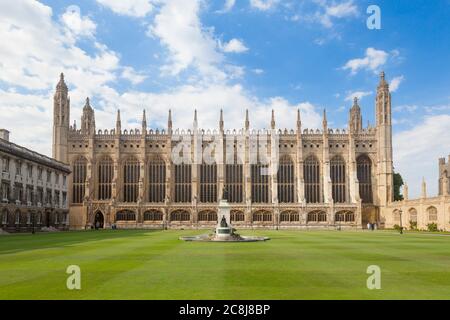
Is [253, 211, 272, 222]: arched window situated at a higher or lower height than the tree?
lower

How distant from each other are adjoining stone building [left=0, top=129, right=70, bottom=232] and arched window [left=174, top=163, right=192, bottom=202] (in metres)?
17.4

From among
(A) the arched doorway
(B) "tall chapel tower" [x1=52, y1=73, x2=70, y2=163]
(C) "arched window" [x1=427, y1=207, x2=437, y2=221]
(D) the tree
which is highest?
(B) "tall chapel tower" [x1=52, y1=73, x2=70, y2=163]

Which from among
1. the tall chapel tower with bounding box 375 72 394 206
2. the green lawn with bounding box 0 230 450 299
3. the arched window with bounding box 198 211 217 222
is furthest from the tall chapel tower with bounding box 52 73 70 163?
the green lawn with bounding box 0 230 450 299

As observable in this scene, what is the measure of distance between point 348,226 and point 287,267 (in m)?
55.6

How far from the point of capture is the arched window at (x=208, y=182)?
7250 cm

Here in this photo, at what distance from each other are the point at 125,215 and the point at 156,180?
788cm

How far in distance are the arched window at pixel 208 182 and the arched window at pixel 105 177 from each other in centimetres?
1529

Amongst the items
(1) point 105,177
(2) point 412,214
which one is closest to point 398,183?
(2) point 412,214

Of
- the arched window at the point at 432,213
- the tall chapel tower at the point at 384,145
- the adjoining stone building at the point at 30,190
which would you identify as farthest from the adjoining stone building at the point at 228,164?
the arched window at the point at 432,213

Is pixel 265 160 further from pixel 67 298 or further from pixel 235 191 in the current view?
pixel 67 298

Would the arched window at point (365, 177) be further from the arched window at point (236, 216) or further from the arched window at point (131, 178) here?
the arched window at point (131, 178)

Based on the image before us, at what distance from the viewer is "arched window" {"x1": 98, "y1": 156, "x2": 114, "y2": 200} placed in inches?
2894

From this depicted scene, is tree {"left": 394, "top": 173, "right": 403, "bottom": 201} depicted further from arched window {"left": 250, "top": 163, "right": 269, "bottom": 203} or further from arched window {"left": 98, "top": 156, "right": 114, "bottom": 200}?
arched window {"left": 98, "top": 156, "right": 114, "bottom": 200}

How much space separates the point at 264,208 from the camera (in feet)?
227
